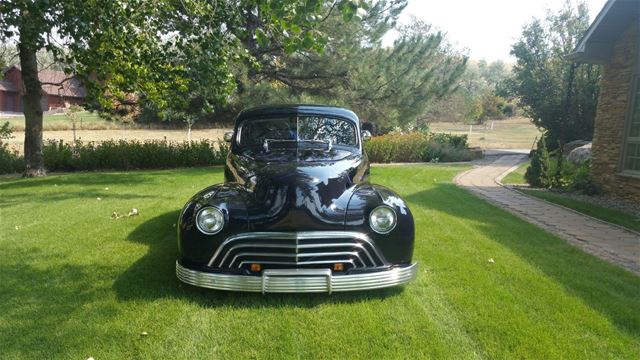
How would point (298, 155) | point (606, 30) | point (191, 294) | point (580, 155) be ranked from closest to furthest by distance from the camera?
1. point (191, 294)
2. point (298, 155)
3. point (606, 30)
4. point (580, 155)

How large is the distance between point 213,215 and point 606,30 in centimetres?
974

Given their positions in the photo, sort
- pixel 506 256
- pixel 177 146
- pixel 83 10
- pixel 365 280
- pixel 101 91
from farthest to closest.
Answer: pixel 177 146, pixel 101 91, pixel 83 10, pixel 506 256, pixel 365 280

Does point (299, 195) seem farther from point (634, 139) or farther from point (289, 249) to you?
point (634, 139)

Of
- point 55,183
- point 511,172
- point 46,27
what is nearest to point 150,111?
point 55,183

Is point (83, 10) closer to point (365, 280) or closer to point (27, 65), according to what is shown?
point (27, 65)

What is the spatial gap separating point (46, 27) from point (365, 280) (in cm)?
705

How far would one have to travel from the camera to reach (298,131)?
16.5ft

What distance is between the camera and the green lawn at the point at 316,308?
2.84 m

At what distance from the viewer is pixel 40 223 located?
609 cm

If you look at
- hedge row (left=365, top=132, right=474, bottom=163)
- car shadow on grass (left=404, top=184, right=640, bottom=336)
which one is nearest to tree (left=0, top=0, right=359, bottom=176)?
car shadow on grass (left=404, top=184, right=640, bottom=336)

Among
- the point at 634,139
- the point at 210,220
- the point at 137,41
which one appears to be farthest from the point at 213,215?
the point at 634,139

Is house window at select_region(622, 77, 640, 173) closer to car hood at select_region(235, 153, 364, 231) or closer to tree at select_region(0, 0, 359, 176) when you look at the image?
tree at select_region(0, 0, 359, 176)

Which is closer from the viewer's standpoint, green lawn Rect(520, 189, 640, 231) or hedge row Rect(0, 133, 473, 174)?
green lawn Rect(520, 189, 640, 231)

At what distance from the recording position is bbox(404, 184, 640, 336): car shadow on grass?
3590 mm
